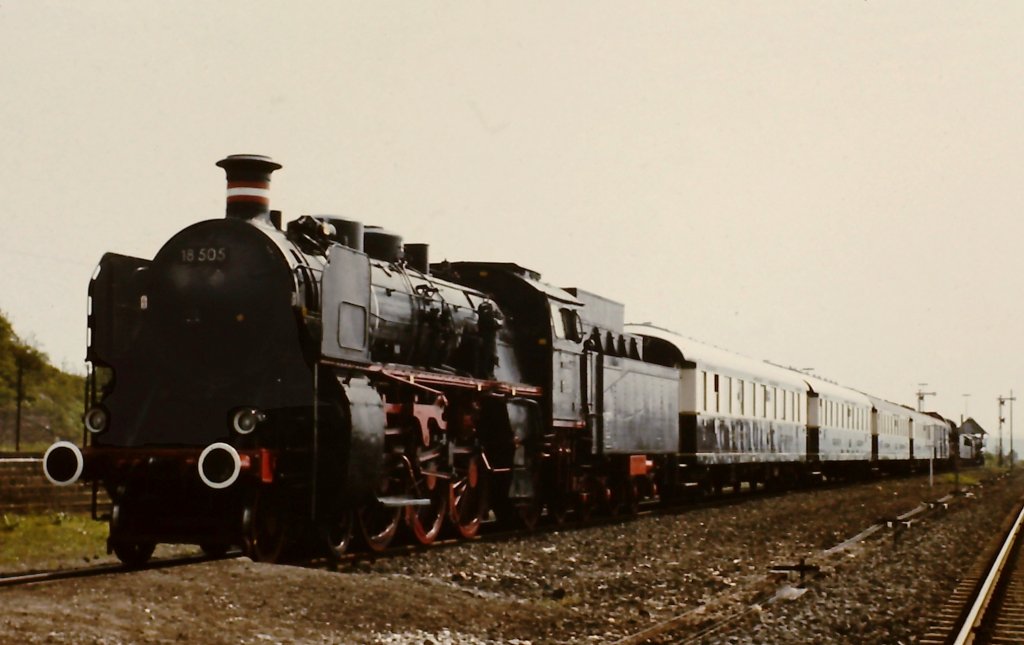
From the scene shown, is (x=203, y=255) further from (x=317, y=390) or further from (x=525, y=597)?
→ (x=525, y=597)

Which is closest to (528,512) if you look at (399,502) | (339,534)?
Answer: (399,502)

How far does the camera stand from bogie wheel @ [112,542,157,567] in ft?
36.9

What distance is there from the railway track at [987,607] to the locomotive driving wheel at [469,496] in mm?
5730

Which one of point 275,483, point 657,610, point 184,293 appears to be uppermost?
point 184,293

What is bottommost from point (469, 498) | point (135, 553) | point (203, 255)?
point (135, 553)

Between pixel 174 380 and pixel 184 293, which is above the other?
pixel 184 293

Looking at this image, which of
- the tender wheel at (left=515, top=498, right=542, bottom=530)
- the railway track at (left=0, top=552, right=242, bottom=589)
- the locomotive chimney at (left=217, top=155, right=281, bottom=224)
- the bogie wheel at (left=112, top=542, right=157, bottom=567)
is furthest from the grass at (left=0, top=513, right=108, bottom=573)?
the tender wheel at (left=515, top=498, right=542, bottom=530)

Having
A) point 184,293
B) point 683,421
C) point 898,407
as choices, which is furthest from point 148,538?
point 898,407

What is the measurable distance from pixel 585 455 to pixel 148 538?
861 cm

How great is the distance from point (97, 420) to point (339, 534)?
8.51 feet

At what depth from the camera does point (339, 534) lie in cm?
1203

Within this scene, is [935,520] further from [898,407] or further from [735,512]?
[898,407]

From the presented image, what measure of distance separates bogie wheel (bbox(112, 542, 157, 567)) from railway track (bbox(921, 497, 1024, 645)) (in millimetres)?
7004

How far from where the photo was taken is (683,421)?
23797mm
